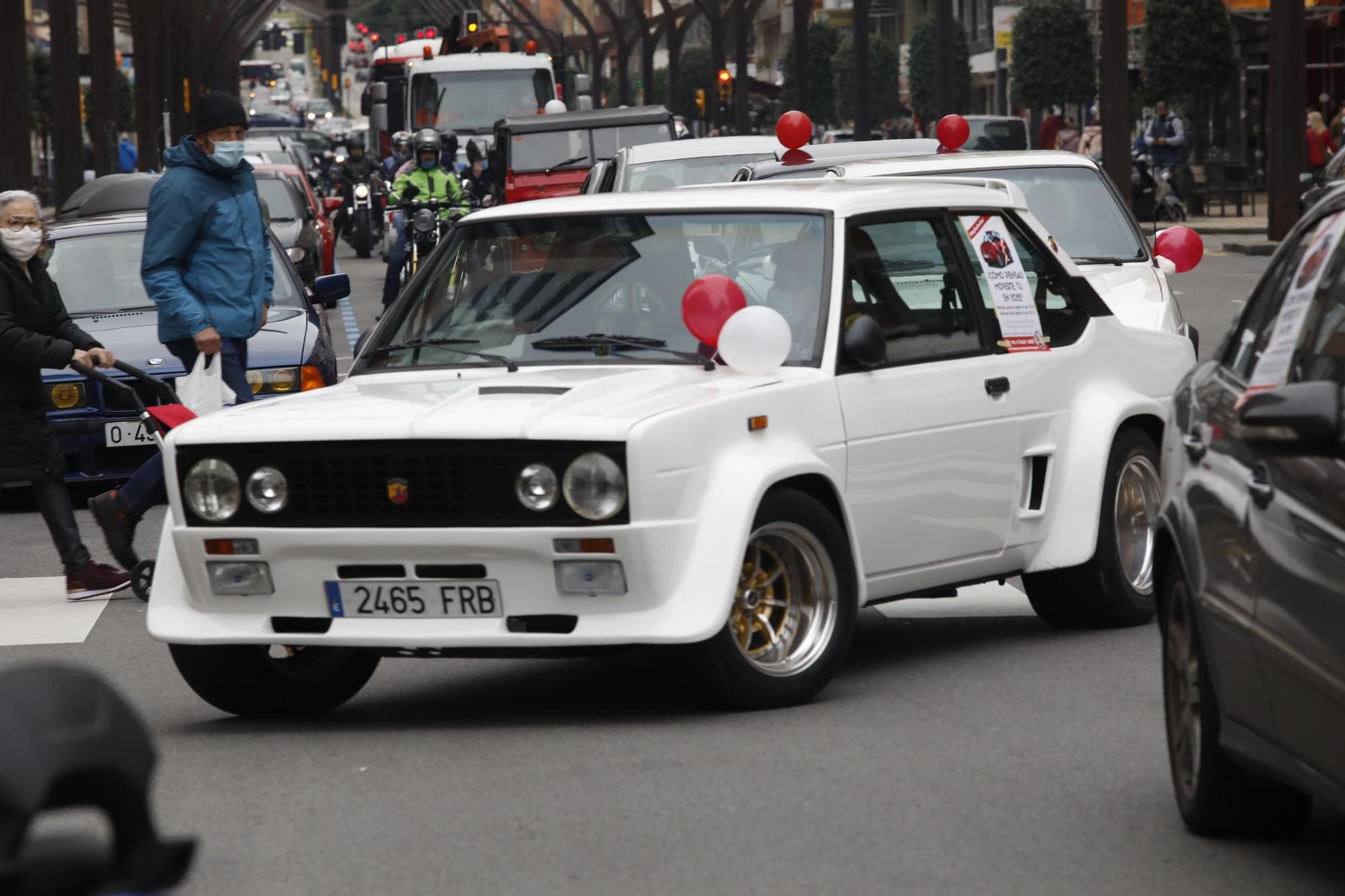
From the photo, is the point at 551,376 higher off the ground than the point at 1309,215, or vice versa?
the point at 1309,215

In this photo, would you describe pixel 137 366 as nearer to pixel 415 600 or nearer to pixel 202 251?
pixel 202 251

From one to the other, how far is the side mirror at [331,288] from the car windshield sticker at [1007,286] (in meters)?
4.90

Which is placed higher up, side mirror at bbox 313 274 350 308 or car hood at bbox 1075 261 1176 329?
side mirror at bbox 313 274 350 308

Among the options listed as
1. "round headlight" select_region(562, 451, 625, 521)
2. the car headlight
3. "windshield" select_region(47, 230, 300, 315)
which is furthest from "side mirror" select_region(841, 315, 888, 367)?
"windshield" select_region(47, 230, 300, 315)

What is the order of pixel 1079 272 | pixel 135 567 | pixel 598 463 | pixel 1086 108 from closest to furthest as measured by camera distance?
pixel 598 463 → pixel 1079 272 → pixel 135 567 → pixel 1086 108

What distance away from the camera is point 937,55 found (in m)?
49.0

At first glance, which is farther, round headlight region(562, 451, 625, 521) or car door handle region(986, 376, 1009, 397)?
car door handle region(986, 376, 1009, 397)

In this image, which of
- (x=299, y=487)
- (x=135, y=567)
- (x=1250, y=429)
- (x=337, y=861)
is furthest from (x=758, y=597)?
(x=135, y=567)

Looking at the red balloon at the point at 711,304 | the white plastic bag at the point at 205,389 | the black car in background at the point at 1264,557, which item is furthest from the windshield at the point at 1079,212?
the black car in background at the point at 1264,557

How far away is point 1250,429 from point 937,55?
1775 inches

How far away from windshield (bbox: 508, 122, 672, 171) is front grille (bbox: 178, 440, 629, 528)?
71.6 ft

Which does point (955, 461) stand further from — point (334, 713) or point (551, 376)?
point (334, 713)

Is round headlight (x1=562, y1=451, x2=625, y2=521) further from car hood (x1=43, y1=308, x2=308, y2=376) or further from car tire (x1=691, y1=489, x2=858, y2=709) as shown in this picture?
car hood (x1=43, y1=308, x2=308, y2=376)

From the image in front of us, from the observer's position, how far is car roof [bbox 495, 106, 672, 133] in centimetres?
2898
